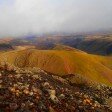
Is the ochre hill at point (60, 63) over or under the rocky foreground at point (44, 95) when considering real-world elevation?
under

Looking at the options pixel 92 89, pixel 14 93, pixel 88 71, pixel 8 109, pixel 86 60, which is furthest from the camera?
pixel 86 60

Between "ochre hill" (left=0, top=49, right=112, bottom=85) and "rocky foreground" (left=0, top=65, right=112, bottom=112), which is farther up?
"rocky foreground" (left=0, top=65, right=112, bottom=112)

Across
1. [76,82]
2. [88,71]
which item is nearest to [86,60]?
[88,71]

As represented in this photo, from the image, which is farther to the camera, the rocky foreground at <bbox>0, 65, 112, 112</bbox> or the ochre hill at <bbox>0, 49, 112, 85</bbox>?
the ochre hill at <bbox>0, 49, 112, 85</bbox>

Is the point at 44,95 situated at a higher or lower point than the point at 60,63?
higher

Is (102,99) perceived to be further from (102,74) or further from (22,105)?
(102,74)

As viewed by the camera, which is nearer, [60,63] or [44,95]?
[44,95]

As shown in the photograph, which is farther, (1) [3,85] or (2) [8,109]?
(1) [3,85]

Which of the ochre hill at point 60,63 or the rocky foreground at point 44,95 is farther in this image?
the ochre hill at point 60,63
